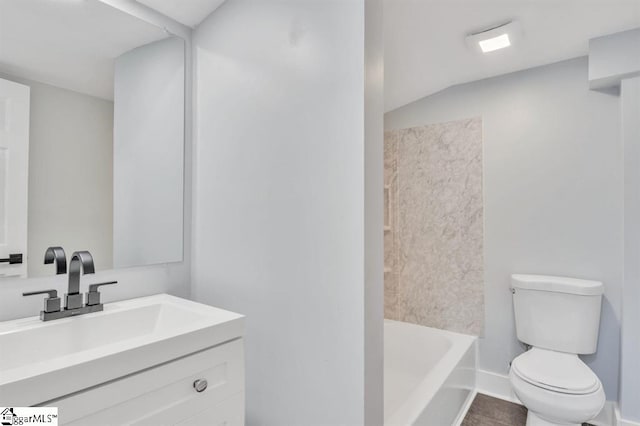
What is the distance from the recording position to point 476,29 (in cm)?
180

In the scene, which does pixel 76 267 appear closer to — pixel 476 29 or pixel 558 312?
pixel 476 29

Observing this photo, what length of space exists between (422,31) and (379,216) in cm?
122

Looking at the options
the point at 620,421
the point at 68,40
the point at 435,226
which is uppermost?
the point at 68,40

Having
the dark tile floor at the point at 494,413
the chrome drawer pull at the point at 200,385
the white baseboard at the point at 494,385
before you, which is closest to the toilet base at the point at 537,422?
the dark tile floor at the point at 494,413

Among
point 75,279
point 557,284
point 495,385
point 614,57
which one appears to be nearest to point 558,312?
point 557,284

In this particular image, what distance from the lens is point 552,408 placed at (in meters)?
1.68

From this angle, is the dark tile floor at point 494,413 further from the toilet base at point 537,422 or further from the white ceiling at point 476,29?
the white ceiling at point 476,29

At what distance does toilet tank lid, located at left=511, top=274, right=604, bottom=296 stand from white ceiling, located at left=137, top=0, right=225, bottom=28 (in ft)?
7.76

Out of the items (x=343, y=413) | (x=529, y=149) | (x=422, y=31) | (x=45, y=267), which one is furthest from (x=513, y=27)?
(x=45, y=267)

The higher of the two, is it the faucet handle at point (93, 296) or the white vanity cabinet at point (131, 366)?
the faucet handle at point (93, 296)

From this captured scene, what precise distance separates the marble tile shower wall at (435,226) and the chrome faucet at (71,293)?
2178 mm

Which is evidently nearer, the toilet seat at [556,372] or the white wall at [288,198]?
the white wall at [288,198]

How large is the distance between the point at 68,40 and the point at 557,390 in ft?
8.89

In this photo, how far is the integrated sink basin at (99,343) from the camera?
75 cm
